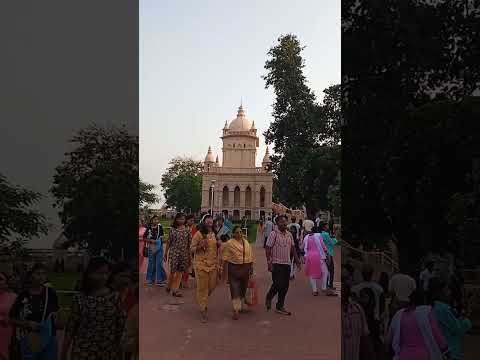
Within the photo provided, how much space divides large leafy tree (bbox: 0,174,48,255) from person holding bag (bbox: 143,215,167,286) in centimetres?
318

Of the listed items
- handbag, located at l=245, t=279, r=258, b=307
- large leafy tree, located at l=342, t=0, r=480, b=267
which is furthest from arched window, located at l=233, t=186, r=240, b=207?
large leafy tree, located at l=342, t=0, r=480, b=267

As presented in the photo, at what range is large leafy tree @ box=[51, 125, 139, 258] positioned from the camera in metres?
5.02

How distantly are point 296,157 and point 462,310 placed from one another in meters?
5.17

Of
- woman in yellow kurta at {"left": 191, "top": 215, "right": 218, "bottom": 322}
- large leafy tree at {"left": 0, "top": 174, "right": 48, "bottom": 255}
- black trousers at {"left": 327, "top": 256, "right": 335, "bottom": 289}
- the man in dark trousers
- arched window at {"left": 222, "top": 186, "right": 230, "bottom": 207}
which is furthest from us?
arched window at {"left": 222, "top": 186, "right": 230, "bottom": 207}

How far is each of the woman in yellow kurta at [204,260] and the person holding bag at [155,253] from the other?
1.81 meters

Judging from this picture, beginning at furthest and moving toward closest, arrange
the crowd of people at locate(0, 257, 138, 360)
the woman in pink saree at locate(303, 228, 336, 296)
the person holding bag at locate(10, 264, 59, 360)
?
the woman in pink saree at locate(303, 228, 336, 296)
the person holding bag at locate(10, 264, 59, 360)
the crowd of people at locate(0, 257, 138, 360)

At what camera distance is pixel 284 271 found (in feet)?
21.1

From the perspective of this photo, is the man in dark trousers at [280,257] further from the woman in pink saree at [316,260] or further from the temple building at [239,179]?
the temple building at [239,179]

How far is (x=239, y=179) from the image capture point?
700 inches

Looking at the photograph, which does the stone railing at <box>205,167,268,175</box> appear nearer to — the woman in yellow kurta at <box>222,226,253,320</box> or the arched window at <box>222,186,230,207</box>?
the arched window at <box>222,186,230,207</box>

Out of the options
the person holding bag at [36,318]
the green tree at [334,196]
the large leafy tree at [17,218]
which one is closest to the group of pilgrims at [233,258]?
the green tree at [334,196]

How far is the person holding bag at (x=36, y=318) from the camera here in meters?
4.23

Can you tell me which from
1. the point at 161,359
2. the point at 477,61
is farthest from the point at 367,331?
the point at 477,61

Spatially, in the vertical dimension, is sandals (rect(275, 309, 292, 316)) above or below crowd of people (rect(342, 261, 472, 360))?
below
